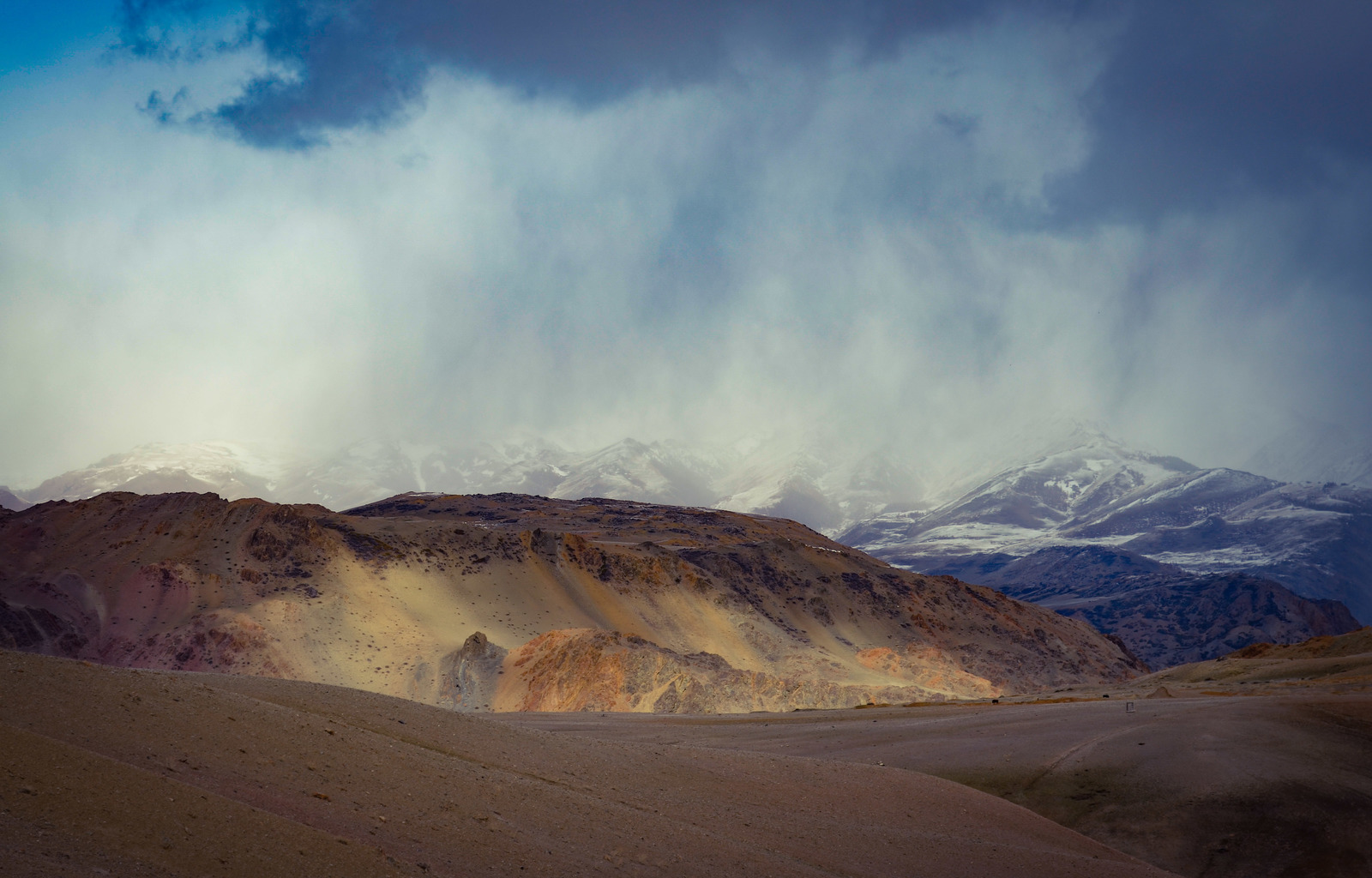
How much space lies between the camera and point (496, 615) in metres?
69.6

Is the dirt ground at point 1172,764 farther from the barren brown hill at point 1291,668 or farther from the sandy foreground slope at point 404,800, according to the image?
the barren brown hill at point 1291,668

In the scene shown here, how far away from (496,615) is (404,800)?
58.8m

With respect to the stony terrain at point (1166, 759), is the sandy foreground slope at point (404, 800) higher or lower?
higher

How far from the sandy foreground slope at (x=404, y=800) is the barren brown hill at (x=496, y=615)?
114ft

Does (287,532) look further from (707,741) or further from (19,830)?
(19,830)

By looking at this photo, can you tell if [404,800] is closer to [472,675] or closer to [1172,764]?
[1172,764]

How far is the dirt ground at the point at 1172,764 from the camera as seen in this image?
21406 millimetres

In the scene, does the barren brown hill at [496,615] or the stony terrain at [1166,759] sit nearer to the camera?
the stony terrain at [1166,759]

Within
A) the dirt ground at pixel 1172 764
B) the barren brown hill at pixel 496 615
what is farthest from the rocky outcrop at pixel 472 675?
the dirt ground at pixel 1172 764

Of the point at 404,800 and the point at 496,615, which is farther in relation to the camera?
the point at 496,615

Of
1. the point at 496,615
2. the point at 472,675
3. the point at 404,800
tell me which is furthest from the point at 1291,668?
the point at 404,800

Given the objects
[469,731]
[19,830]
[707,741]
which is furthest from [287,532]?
[19,830]

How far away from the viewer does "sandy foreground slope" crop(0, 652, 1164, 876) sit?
8.87 meters

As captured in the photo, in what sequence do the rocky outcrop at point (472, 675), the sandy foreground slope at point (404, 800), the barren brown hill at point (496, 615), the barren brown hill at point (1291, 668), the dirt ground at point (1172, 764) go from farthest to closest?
the barren brown hill at point (496, 615) → the rocky outcrop at point (472, 675) → the barren brown hill at point (1291, 668) → the dirt ground at point (1172, 764) → the sandy foreground slope at point (404, 800)
